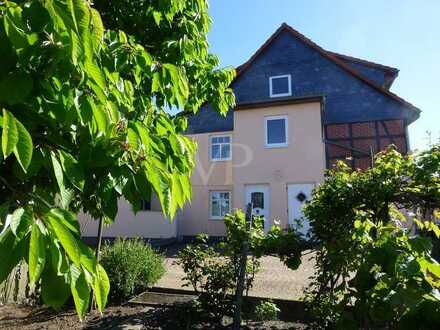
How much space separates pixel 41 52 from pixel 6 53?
0.12m

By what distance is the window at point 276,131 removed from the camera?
1530 centimetres

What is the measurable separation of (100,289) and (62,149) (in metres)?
0.57

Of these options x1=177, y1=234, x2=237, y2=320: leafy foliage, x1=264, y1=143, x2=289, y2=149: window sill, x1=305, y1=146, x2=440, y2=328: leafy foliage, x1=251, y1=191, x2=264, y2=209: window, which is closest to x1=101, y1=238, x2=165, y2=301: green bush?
x1=177, y1=234, x2=237, y2=320: leafy foliage

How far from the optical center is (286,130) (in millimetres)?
15219

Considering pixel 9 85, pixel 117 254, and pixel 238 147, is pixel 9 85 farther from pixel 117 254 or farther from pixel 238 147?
pixel 238 147

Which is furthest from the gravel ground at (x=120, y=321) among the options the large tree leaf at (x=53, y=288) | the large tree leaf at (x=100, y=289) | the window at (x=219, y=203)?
the window at (x=219, y=203)

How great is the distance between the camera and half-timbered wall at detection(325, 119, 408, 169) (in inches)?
604

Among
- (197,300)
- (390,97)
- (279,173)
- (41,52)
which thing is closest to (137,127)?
(41,52)

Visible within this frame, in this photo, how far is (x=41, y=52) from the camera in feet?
4.29

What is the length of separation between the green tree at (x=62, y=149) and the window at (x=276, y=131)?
13.7m

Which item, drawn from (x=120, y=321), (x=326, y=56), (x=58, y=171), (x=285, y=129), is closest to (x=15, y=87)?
(x=58, y=171)

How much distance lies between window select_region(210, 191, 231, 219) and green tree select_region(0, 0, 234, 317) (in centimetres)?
1487

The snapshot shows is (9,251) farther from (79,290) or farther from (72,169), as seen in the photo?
(72,169)

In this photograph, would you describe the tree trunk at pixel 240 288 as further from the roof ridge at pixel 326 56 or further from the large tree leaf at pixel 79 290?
the roof ridge at pixel 326 56
